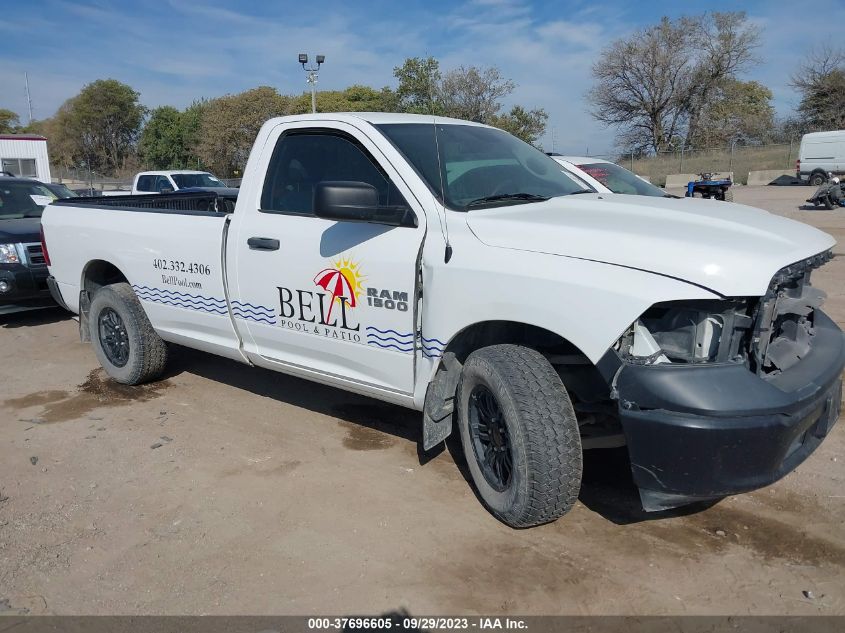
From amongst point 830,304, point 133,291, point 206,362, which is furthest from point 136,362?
point 830,304

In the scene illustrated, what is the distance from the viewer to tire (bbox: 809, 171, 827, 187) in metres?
28.3

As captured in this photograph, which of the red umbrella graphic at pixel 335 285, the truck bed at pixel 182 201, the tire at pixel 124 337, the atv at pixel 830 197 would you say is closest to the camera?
the red umbrella graphic at pixel 335 285

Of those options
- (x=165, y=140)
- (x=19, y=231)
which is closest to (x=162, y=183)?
(x=19, y=231)

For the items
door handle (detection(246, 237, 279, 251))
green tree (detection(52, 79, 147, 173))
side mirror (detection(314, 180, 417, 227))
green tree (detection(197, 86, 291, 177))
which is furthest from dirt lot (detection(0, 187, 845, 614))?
green tree (detection(52, 79, 147, 173))

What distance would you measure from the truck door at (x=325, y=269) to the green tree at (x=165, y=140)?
165 ft

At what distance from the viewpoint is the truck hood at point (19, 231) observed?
8.10 m

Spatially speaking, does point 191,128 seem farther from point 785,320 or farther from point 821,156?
point 785,320

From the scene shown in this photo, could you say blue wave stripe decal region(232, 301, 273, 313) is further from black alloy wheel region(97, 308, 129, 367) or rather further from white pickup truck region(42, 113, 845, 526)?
black alloy wheel region(97, 308, 129, 367)

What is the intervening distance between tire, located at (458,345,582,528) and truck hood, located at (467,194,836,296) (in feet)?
1.77

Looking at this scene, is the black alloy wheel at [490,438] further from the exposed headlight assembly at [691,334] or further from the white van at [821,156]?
the white van at [821,156]

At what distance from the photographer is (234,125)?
134 ft

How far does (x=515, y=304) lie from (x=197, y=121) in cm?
5210

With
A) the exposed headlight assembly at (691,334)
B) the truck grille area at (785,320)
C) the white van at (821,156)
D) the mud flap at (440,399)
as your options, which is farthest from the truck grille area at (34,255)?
the white van at (821,156)

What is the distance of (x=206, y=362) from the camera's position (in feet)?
22.0
